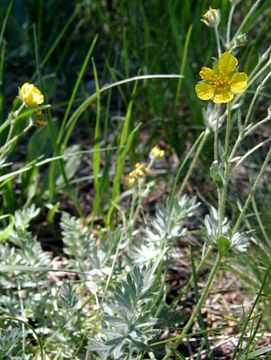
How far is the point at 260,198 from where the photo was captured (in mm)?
1852

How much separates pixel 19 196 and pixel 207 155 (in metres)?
0.57

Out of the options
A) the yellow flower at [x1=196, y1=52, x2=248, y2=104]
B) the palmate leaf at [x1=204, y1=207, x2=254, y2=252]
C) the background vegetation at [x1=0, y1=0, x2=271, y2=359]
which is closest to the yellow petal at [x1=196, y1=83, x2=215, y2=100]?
the yellow flower at [x1=196, y1=52, x2=248, y2=104]

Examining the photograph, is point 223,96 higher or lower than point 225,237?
higher

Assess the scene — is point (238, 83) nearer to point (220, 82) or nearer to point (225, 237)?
point (220, 82)

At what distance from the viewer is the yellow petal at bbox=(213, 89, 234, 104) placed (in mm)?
1160

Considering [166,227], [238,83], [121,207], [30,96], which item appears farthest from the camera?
[121,207]

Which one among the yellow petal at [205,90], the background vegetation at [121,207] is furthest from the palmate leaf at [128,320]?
the yellow petal at [205,90]

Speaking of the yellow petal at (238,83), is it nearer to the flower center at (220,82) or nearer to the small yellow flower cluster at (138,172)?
the flower center at (220,82)

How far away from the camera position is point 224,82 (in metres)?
1.17

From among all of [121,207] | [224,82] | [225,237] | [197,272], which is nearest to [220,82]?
[224,82]

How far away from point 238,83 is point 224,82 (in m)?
0.02

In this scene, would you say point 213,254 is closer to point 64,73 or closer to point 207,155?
point 207,155

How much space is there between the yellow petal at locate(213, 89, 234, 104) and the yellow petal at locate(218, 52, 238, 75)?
0.03 meters

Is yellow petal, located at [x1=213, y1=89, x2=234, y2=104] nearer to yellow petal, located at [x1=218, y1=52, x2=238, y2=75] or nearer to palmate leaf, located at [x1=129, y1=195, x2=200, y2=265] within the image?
yellow petal, located at [x1=218, y1=52, x2=238, y2=75]
